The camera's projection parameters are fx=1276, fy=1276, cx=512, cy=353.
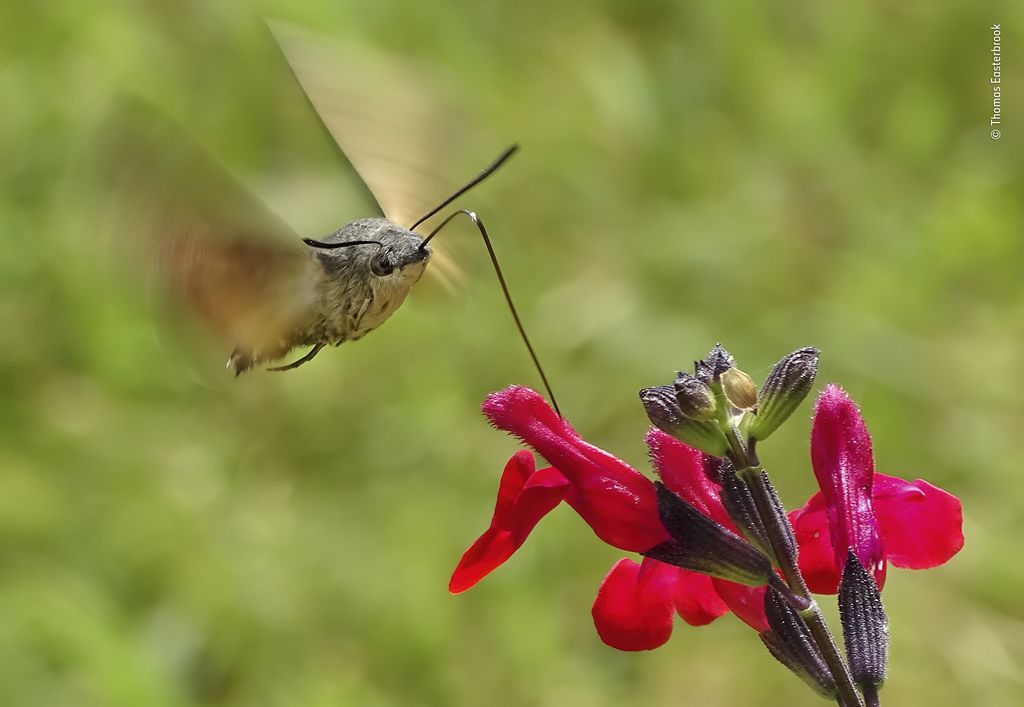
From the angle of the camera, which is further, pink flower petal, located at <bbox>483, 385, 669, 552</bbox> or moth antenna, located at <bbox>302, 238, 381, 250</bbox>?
moth antenna, located at <bbox>302, 238, 381, 250</bbox>

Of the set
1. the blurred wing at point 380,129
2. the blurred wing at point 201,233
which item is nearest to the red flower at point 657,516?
the blurred wing at point 201,233

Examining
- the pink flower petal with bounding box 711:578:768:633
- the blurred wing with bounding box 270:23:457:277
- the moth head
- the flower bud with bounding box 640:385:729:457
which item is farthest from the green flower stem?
the blurred wing with bounding box 270:23:457:277

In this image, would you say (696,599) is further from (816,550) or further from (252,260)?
(252,260)

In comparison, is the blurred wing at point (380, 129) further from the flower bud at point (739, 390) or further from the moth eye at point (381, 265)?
the flower bud at point (739, 390)

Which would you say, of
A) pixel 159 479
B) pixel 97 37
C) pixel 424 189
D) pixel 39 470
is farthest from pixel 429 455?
pixel 97 37

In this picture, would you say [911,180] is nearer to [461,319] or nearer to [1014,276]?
[1014,276]

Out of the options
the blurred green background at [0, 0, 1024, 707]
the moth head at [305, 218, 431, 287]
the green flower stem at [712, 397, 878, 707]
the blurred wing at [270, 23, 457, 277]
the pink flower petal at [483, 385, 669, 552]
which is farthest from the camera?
the blurred green background at [0, 0, 1024, 707]

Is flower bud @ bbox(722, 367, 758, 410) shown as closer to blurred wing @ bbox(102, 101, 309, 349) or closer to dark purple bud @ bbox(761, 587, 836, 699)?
dark purple bud @ bbox(761, 587, 836, 699)
